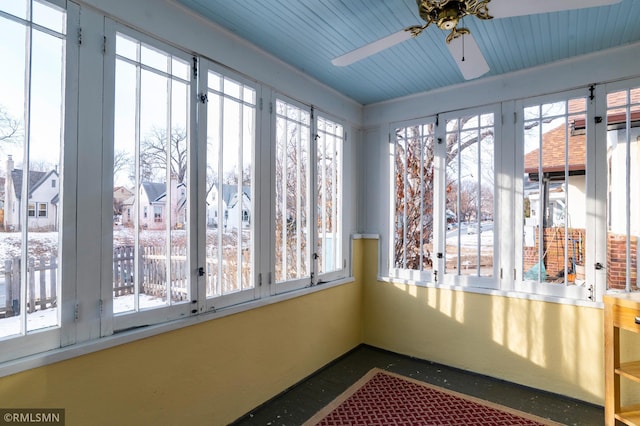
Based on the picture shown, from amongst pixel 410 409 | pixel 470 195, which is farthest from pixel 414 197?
pixel 410 409

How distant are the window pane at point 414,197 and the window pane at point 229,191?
5.32 ft

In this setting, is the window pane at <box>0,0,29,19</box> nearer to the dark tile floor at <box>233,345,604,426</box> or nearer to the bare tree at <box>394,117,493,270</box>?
the dark tile floor at <box>233,345,604,426</box>

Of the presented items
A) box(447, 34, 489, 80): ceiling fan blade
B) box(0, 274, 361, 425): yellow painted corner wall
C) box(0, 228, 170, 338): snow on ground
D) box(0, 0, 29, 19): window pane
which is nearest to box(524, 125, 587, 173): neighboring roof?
box(447, 34, 489, 80): ceiling fan blade

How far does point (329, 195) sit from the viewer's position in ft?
10.5

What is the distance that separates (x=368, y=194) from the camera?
140 inches

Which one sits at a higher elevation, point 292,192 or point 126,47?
point 126,47

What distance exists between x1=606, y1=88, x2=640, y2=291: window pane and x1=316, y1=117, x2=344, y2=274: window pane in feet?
6.92

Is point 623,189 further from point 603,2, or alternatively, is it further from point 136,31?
point 136,31

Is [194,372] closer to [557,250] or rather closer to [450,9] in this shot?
[450,9]

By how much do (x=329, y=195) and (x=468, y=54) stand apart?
1770mm

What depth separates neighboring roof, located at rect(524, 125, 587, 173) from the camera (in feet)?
8.23

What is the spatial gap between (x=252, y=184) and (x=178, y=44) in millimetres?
964

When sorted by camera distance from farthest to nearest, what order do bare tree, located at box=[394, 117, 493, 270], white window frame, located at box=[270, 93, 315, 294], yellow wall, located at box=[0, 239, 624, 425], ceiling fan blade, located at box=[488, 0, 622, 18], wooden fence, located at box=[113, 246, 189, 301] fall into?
bare tree, located at box=[394, 117, 493, 270], white window frame, located at box=[270, 93, 315, 294], wooden fence, located at box=[113, 246, 189, 301], yellow wall, located at box=[0, 239, 624, 425], ceiling fan blade, located at box=[488, 0, 622, 18]

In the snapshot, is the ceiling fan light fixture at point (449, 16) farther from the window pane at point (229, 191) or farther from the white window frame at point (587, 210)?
the white window frame at point (587, 210)
